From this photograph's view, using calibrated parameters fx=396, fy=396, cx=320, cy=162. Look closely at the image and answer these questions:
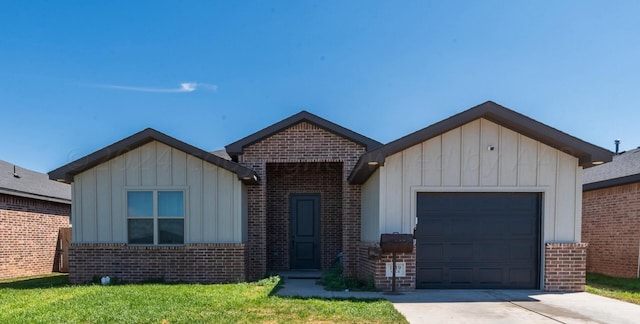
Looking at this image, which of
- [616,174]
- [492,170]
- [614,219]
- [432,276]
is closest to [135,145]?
[432,276]

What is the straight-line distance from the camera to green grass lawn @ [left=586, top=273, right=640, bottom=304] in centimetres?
799

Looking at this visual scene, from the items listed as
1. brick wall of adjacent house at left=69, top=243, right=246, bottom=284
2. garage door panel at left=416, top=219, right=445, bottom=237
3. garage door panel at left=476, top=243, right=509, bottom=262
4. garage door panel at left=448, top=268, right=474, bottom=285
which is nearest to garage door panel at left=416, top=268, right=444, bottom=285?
garage door panel at left=448, top=268, right=474, bottom=285

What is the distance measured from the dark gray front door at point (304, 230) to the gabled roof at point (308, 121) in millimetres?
2459

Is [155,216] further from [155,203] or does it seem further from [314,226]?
[314,226]

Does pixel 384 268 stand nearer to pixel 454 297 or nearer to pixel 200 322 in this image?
pixel 454 297

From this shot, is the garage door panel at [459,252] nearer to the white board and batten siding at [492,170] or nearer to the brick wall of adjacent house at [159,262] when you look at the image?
the white board and batten siding at [492,170]

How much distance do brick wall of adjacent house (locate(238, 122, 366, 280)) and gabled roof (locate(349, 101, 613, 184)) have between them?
2.64 metres

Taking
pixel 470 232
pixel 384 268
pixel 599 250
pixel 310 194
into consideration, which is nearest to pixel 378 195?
pixel 384 268

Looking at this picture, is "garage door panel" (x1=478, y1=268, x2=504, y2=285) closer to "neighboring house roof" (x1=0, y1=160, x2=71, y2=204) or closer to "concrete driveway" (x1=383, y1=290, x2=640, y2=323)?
"concrete driveway" (x1=383, y1=290, x2=640, y2=323)

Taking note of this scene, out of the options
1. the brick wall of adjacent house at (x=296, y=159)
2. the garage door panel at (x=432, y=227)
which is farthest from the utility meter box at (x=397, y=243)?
the brick wall of adjacent house at (x=296, y=159)

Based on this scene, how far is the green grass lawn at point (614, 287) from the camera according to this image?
7988mm

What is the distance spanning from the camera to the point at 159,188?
957 cm

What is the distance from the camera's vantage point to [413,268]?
8250mm

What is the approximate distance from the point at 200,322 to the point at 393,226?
4263mm
